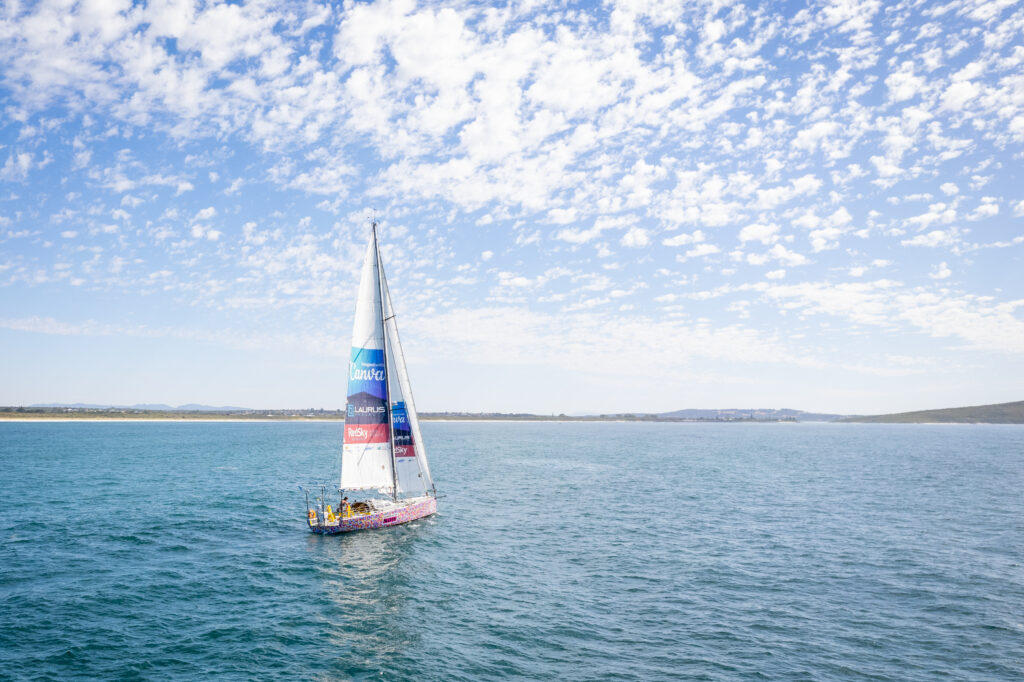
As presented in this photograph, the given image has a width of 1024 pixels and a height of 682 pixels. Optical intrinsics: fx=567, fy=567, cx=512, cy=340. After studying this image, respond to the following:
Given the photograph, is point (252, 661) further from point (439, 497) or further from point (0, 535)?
point (439, 497)

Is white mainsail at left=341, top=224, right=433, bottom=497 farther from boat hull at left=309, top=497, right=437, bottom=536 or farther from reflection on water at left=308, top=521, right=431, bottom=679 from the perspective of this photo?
reflection on water at left=308, top=521, right=431, bottom=679

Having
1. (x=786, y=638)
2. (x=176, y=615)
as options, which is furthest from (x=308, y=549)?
(x=786, y=638)

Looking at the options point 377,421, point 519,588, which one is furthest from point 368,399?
point 519,588

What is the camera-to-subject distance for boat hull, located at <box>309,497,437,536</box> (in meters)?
45.8

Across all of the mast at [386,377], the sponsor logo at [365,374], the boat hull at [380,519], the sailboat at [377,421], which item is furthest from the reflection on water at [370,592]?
the sponsor logo at [365,374]

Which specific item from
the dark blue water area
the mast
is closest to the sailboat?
the mast

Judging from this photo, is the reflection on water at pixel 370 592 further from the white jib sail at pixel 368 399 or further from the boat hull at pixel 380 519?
the white jib sail at pixel 368 399

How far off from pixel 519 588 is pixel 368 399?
22.7m

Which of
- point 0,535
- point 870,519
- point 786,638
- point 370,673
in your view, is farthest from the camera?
point 870,519

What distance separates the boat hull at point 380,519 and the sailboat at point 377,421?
0.08 metres

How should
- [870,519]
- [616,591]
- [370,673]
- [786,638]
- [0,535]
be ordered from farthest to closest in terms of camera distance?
1. [870,519]
2. [0,535]
3. [616,591]
4. [786,638]
5. [370,673]

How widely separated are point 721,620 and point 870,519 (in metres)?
34.6

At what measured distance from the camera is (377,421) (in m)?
49.5

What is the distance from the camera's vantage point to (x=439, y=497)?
2473 inches
